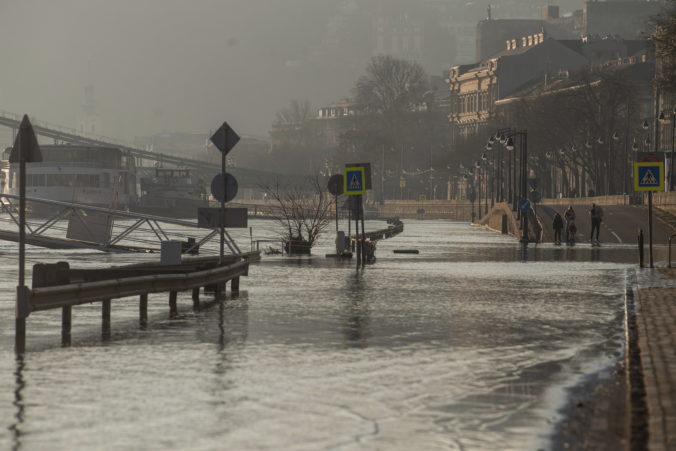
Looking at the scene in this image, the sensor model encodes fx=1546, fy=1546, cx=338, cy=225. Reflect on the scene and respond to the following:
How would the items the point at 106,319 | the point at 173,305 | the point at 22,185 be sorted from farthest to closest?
the point at 173,305
the point at 106,319
the point at 22,185

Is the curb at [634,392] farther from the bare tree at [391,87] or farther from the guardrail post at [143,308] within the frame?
the bare tree at [391,87]

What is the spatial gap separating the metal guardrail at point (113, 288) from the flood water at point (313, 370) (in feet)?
1.34

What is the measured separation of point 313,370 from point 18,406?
3.32 meters

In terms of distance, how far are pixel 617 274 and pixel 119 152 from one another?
110210 mm

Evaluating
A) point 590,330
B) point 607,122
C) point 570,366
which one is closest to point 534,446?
point 570,366

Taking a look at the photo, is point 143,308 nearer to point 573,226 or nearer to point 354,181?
point 354,181

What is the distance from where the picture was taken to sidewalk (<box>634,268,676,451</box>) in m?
10.1

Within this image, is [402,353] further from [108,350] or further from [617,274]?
[617,274]

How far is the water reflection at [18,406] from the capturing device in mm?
10078

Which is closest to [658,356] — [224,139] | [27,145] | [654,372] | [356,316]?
[654,372]

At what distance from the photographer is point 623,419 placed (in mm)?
10922

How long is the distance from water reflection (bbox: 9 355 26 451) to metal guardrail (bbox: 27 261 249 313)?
81.5 inches

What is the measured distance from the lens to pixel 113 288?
63.1ft

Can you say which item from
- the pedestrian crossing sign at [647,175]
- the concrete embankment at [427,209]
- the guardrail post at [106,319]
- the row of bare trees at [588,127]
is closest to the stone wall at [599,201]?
the row of bare trees at [588,127]
